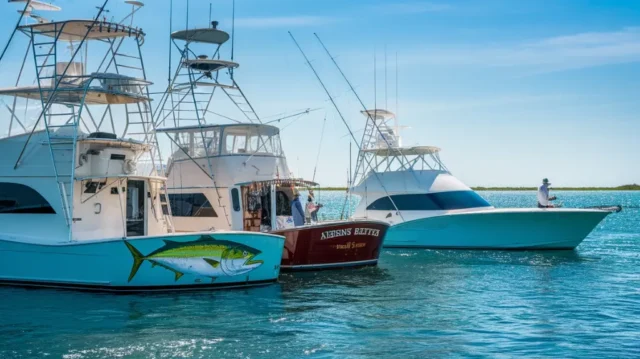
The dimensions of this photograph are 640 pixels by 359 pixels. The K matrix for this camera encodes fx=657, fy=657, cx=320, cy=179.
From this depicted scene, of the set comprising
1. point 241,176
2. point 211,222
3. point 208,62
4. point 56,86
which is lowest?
point 211,222

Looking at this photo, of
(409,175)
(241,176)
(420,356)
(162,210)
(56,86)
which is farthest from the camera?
(409,175)

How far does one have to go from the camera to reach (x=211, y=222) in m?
21.6

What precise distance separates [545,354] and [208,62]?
1511 cm

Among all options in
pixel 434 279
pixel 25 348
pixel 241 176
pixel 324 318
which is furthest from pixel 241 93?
pixel 25 348

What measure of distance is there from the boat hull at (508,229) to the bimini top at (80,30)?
14115 millimetres

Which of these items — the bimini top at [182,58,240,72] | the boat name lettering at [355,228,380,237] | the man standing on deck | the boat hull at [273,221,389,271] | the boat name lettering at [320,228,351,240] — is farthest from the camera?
the man standing on deck

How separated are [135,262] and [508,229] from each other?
15.8 m

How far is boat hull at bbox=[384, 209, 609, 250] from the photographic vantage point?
A: 2533 cm

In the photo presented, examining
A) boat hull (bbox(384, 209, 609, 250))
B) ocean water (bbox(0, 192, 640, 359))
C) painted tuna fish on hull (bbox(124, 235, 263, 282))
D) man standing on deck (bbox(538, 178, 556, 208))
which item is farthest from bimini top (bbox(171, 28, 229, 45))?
man standing on deck (bbox(538, 178, 556, 208))

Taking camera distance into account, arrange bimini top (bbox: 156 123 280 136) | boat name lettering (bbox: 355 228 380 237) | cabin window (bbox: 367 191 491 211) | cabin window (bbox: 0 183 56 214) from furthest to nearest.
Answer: cabin window (bbox: 367 191 491 211) → bimini top (bbox: 156 123 280 136) → boat name lettering (bbox: 355 228 380 237) → cabin window (bbox: 0 183 56 214)

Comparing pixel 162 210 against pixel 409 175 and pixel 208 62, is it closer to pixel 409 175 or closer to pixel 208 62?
pixel 208 62

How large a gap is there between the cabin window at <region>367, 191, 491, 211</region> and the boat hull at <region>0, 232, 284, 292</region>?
12000mm

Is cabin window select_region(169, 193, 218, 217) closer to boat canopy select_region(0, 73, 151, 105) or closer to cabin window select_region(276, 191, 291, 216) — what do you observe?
cabin window select_region(276, 191, 291, 216)

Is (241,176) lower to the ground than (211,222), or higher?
higher
